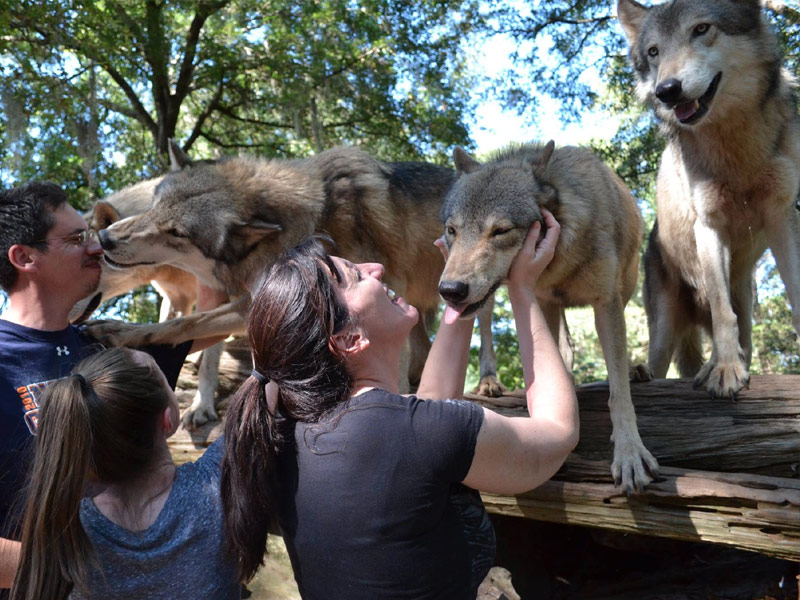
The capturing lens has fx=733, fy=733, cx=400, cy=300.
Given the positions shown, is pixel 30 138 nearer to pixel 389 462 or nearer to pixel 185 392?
pixel 185 392

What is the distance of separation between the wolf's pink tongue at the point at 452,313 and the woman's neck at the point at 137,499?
1121 mm

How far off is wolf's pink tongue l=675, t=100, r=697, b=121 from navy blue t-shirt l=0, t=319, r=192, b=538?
334 cm

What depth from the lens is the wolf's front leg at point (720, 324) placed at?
433 centimetres

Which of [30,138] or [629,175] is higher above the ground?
[30,138]

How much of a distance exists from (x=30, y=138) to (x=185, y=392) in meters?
5.41

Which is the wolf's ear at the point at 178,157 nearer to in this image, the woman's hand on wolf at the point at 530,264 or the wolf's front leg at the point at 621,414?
the wolf's front leg at the point at 621,414

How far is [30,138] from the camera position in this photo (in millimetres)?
9570

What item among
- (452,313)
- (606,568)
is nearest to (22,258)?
(452,313)

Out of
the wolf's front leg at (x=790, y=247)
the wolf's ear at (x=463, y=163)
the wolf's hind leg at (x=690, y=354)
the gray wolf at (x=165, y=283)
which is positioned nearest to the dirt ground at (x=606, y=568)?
the gray wolf at (x=165, y=283)

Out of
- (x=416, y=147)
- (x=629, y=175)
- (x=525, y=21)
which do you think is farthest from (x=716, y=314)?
(x=416, y=147)

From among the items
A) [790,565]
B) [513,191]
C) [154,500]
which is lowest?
[790,565]

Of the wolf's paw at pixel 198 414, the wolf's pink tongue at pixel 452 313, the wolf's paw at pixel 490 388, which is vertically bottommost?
the wolf's paw at pixel 198 414

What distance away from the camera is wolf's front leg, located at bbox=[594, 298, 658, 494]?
3750mm

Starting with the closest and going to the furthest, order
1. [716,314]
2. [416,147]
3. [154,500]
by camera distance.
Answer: [154,500], [716,314], [416,147]
